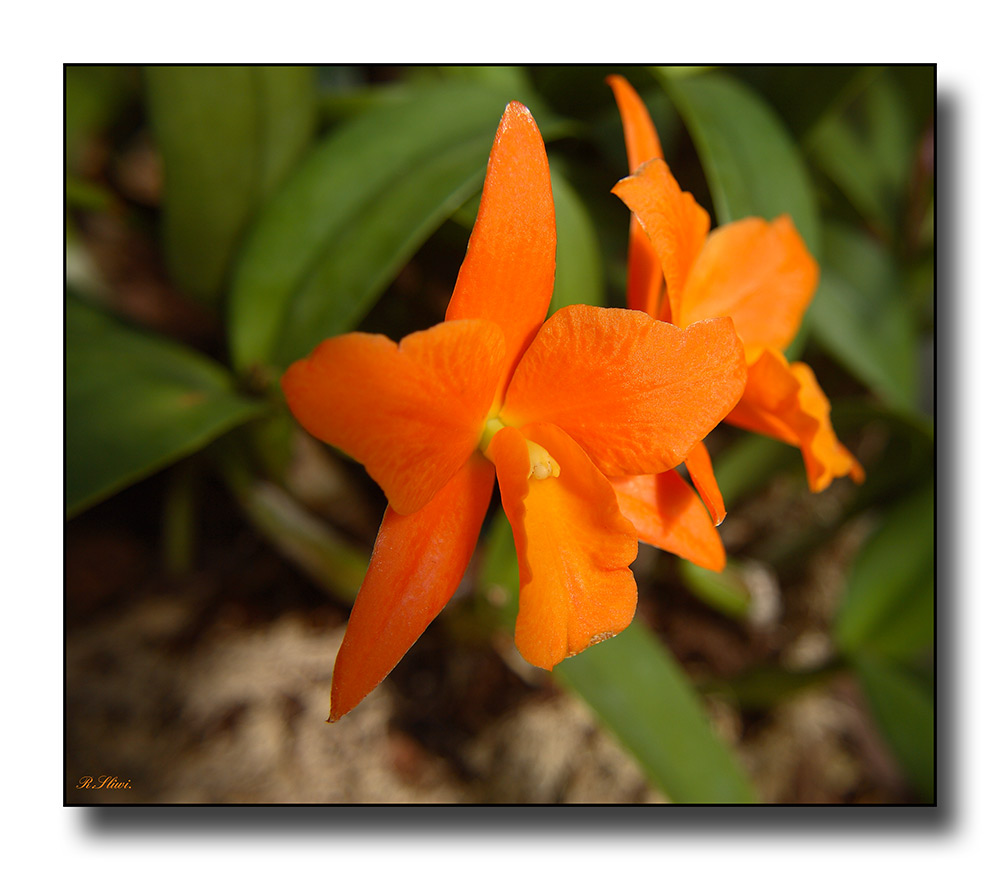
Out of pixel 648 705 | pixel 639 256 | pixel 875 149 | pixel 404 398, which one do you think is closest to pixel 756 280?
pixel 639 256

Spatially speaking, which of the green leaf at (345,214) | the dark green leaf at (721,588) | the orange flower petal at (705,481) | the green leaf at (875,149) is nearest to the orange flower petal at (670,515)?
the orange flower petal at (705,481)

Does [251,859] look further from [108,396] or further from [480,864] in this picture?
[108,396]

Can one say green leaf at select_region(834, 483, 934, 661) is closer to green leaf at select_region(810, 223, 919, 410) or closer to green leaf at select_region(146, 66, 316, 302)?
green leaf at select_region(810, 223, 919, 410)

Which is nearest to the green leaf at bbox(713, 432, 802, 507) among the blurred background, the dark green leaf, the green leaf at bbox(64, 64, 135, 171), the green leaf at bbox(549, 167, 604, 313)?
the blurred background

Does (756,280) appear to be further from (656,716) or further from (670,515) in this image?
(656,716)
